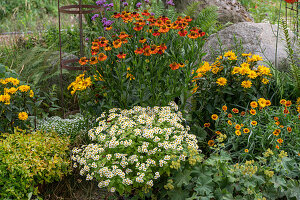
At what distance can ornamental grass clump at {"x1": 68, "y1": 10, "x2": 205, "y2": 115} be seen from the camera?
3.18m

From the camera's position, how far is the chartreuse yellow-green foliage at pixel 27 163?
2711mm

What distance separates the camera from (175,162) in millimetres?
2471

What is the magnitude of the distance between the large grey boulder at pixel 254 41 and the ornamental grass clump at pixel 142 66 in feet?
3.68

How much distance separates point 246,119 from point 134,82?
1.20 m

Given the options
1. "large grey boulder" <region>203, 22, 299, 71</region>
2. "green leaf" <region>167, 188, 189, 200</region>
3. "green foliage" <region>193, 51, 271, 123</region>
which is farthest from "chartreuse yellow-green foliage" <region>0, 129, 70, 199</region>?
"large grey boulder" <region>203, 22, 299, 71</region>

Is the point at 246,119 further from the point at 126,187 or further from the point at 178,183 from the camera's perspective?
the point at 126,187

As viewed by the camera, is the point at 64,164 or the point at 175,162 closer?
the point at 175,162

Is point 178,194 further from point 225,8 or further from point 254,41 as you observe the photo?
point 225,8

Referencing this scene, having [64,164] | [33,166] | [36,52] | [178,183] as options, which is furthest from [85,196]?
[36,52]

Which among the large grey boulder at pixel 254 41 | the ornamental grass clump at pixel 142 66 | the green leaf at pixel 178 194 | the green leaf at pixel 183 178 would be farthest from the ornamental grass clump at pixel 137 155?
the large grey boulder at pixel 254 41

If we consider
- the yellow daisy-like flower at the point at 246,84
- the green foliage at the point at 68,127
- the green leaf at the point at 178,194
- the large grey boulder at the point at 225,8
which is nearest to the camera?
the green leaf at the point at 178,194

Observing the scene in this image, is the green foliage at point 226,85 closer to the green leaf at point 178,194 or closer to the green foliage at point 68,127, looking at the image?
the green leaf at point 178,194

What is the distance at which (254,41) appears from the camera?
474 centimetres

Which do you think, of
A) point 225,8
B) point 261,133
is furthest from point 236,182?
point 225,8
